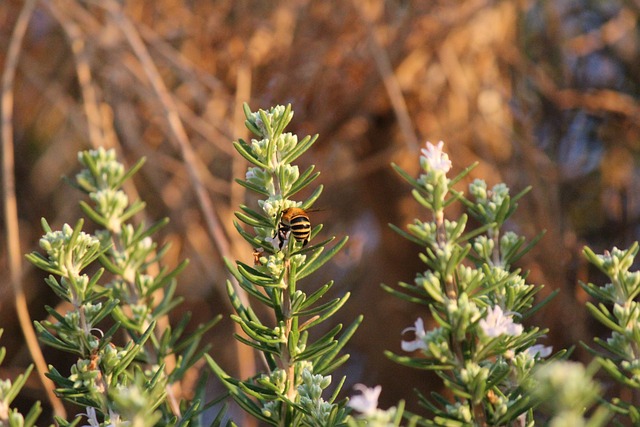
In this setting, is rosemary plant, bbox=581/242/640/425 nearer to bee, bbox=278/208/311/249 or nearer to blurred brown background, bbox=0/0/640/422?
bee, bbox=278/208/311/249

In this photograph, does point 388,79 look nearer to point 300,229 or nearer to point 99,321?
point 300,229

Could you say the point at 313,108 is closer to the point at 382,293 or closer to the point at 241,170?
the point at 241,170

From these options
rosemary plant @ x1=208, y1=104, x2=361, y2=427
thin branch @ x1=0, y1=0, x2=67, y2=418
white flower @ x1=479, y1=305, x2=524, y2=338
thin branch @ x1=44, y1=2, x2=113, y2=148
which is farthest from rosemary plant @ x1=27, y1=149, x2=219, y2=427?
thin branch @ x1=44, y1=2, x2=113, y2=148

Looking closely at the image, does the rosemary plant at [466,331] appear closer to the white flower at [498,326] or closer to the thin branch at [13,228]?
the white flower at [498,326]

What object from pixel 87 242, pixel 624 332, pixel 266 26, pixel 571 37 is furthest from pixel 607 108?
pixel 87 242

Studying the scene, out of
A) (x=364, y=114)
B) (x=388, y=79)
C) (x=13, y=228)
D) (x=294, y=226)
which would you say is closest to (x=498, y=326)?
(x=294, y=226)
